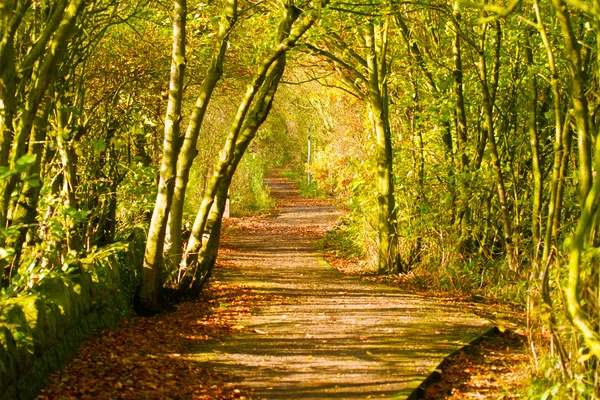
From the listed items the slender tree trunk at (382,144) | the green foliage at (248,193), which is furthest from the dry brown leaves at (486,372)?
the green foliage at (248,193)

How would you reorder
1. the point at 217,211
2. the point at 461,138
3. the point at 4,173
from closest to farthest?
the point at 4,173 → the point at 217,211 → the point at 461,138

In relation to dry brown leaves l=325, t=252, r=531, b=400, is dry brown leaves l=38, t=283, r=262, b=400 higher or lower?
higher

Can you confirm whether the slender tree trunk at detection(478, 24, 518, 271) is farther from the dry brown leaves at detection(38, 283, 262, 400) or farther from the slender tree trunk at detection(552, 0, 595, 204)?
the slender tree trunk at detection(552, 0, 595, 204)

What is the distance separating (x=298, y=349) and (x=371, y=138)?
25.1 ft

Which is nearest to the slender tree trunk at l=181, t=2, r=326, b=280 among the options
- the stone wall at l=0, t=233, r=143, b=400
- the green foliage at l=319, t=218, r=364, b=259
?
the stone wall at l=0, t=233, r=143, b=400

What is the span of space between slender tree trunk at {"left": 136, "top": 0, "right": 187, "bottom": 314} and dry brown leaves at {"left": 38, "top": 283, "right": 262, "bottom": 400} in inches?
22.0

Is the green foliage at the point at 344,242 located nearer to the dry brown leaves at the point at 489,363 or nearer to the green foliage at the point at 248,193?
the dry brown leaves at the point at 489,363

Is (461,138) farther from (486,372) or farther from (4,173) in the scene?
(4,173)

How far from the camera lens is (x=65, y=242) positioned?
992cm

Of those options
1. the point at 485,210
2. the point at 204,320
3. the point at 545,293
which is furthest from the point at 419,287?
the point at 545,293

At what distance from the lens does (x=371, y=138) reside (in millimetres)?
15656

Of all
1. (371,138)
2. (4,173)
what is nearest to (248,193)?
(371,138)

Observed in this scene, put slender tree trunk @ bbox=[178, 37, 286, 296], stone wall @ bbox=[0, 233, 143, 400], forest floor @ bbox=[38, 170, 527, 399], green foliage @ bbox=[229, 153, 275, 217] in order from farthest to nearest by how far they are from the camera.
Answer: green foliage @ bbox=[229, 153, 275, 217] < slender tree trunk @ bbox=[178, 37, 286, 296] < forest floor @ bbox=[38, 170, 527, 399] < stone wall @ bbox=[0, 233, 143, 400]

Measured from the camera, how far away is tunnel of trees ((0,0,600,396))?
6953 mm
